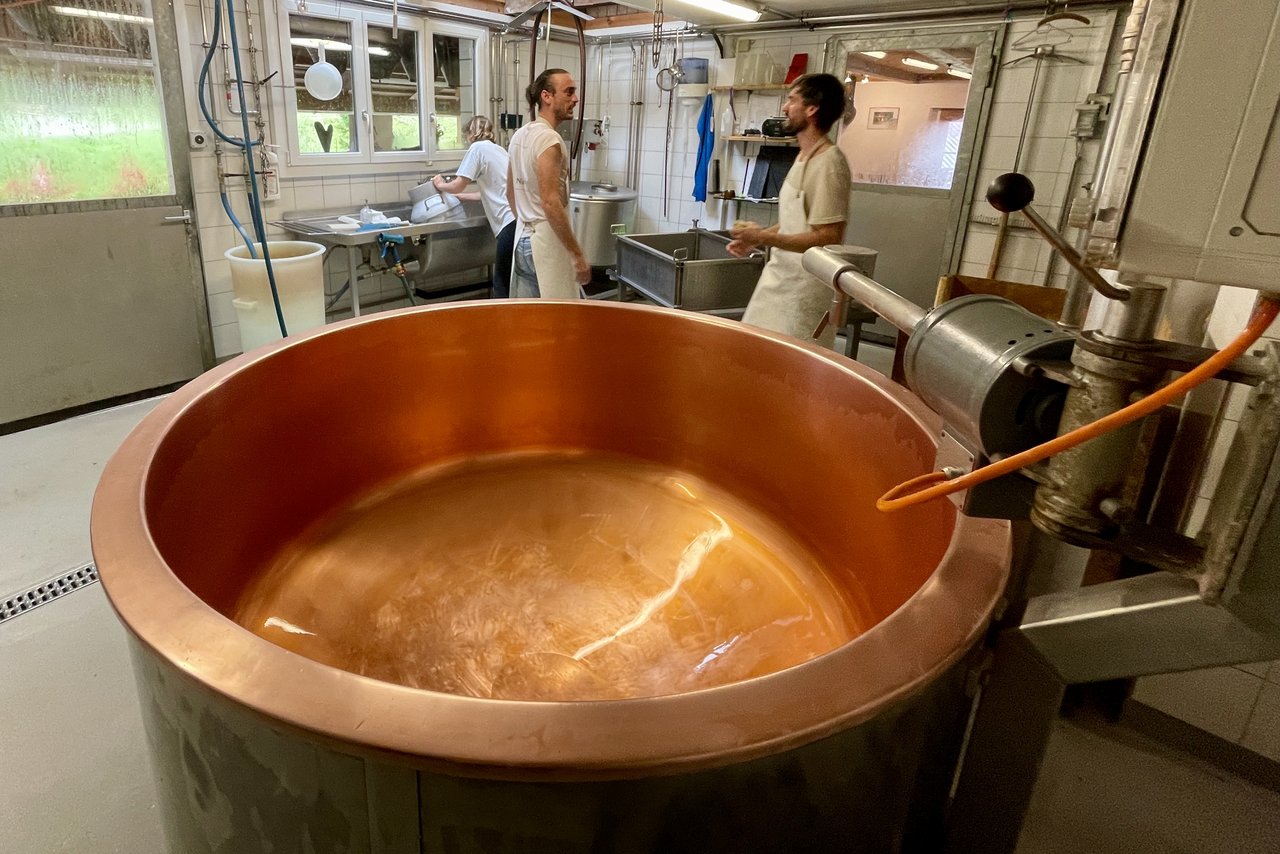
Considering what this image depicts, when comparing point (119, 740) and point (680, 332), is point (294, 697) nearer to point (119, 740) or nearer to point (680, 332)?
point (119, 740)

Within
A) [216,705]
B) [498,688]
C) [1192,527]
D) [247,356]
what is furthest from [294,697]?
[1192,527]

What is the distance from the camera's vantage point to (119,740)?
1.56 meters

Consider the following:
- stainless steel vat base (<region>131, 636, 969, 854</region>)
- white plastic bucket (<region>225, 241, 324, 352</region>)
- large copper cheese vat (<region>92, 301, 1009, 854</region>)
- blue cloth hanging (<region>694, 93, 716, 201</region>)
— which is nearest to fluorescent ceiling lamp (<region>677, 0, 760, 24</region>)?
blue cloth hanging (<region>694, 93, 716, 201</region>)

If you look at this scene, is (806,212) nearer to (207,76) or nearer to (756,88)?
(756,88)

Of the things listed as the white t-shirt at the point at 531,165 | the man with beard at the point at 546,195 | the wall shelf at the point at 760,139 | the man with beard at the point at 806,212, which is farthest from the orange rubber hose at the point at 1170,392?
the wall shelf at the point at 760,139

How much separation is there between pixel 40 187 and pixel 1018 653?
3.68 metres

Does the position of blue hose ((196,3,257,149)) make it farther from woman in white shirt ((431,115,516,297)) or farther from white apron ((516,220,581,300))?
white apron ((516,220,581,300))

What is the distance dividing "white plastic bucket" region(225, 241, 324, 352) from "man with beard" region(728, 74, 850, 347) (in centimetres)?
196

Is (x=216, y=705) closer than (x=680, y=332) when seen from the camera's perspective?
Yes

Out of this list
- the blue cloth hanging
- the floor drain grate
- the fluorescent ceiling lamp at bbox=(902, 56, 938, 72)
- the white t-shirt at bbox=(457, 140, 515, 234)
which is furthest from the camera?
the blue cloth hanging

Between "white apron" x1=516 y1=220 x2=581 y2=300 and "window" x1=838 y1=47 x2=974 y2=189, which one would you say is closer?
"white apron" x1=516 y1=220 x2=581 y2=300

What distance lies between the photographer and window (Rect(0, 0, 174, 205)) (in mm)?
2768

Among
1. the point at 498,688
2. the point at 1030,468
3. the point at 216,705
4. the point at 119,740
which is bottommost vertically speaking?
the point at 119,740

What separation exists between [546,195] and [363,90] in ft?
6.85
